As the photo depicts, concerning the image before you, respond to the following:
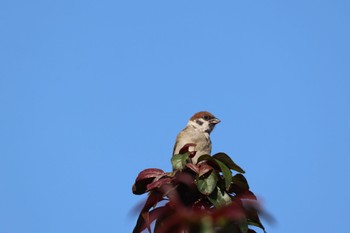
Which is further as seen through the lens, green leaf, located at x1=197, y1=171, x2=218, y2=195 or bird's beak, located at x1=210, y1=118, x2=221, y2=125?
bird's beak, located at x1=210, y1=118, x2=221, y2=125

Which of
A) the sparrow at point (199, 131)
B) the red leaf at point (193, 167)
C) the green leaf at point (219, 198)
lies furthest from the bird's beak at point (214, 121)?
the green leaf at point (219, 198)

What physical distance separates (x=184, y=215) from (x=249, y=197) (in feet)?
5.57

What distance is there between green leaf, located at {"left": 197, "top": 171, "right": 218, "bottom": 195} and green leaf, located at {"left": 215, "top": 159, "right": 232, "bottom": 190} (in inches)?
1.9

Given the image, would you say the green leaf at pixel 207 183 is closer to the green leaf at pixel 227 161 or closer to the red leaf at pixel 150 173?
the green leaf at pixel 227 161

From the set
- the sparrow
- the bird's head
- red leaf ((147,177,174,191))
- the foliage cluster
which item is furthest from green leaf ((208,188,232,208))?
the bird's head

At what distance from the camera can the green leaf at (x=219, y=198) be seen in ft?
7.66

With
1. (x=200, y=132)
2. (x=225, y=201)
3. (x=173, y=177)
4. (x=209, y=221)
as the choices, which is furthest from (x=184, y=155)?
(x=200, y=132)

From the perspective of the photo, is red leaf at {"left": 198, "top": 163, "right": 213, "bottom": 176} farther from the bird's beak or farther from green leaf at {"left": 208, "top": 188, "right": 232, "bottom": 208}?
the bird's beak

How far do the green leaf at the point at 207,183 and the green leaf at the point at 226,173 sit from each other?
0.05 m

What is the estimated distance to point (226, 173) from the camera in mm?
2422

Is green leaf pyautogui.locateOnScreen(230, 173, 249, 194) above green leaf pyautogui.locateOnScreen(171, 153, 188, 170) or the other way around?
the other way around

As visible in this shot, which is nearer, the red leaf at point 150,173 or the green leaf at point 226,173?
the green leaf at point 226,173

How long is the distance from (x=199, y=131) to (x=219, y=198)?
4.53 m

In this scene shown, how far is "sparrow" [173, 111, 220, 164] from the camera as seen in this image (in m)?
6.77
